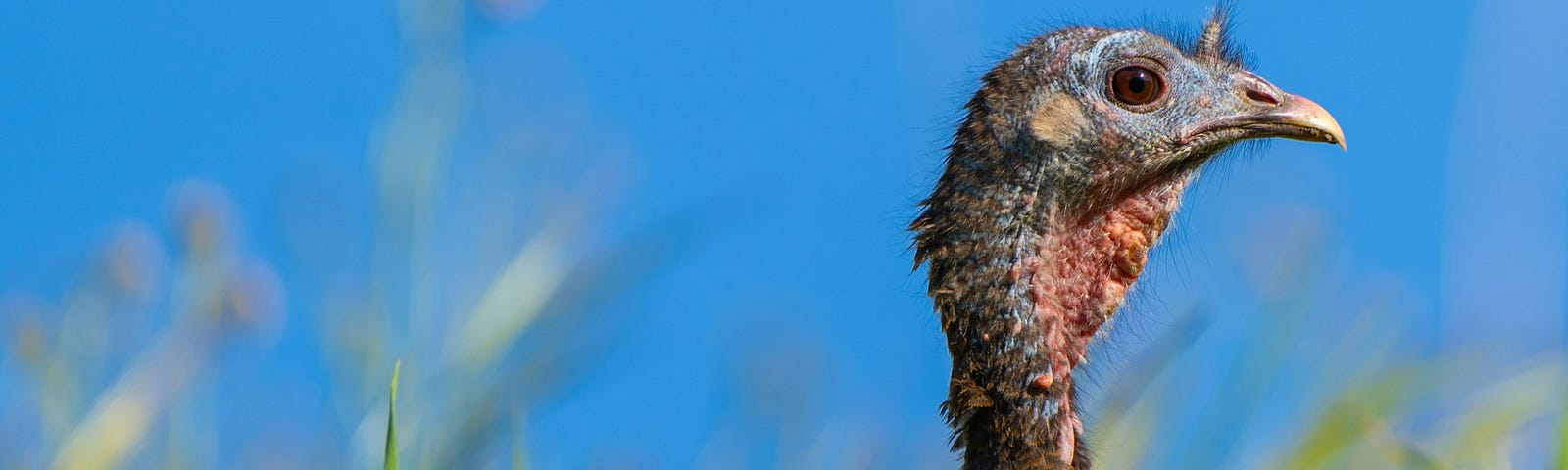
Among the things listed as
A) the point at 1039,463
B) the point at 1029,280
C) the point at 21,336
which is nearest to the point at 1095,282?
the point at 1029,280

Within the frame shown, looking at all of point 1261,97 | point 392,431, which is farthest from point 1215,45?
point 392,431

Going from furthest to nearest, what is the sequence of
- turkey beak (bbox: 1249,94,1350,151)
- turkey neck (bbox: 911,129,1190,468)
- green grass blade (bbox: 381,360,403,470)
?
turkey beak (bbox: 1249,94,1350,151) → turkey neck (bbox: 911,129,1190,468) → green grass blade (bbox: 381,360,403,470)

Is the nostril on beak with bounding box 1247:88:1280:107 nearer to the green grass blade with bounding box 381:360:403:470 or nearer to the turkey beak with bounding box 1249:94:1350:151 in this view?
the turkey beak with bounding box 1249:94:1350:151

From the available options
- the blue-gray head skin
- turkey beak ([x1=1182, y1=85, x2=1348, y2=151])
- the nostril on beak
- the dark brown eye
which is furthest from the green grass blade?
the nostril on beak

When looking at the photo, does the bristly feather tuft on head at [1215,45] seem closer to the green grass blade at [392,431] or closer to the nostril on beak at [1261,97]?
the nostril on beak at [1261,97]

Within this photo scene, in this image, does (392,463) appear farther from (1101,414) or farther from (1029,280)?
(1101,414)

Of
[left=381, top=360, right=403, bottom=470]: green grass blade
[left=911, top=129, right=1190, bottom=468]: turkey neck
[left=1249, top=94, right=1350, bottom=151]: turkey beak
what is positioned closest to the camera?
[left=381, top=360, right=403, bottom=470]: green grass blade

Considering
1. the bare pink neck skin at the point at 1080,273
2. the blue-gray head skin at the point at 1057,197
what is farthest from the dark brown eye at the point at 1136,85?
the bare pink neck skin at the point at 1080,273
